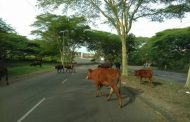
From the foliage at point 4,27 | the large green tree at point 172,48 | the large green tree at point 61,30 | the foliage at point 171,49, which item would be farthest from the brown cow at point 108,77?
the large green tree at point 61,30

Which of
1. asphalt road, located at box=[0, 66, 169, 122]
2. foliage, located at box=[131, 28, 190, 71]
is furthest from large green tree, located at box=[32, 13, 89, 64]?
asphalt road, located at box=[0, 66, 169, 122]

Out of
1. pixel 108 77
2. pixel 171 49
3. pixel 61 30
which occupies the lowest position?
pixel 108 77

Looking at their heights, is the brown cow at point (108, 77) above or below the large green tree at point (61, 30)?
below

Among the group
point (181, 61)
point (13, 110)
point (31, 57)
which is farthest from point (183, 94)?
point (31, 57)

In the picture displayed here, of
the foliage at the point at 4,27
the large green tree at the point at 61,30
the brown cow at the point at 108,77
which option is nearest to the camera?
the brown cow at the point at 108,77

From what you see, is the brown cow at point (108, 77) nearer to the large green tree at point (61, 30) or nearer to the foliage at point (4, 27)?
the foliage at point (4, 27)

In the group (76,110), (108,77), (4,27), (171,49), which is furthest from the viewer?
(171,49)

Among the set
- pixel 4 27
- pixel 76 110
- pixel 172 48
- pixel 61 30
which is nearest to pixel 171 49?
pixel 172 48

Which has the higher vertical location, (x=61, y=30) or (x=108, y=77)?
(x=61, y=30)

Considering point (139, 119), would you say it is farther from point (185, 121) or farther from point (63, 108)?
point (63, 108)

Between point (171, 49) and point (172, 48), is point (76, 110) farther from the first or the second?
point (171, 49)

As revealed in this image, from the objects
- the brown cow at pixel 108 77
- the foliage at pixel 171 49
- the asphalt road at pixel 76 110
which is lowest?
the asphalt road at pixel 76 110

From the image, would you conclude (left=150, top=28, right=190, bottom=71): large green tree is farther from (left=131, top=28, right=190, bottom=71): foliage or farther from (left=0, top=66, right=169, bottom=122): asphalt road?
(left=0, top=66, right=169, bottom=122): asphalt road

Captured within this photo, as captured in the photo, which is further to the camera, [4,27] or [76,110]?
[4,27]
